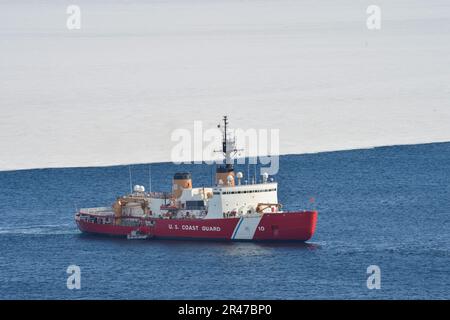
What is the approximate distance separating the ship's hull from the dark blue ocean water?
3.61 ft

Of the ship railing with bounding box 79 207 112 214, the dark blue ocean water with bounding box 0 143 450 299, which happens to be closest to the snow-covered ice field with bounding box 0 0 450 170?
the dark blue ocean water with bounding box 0 143 450 299

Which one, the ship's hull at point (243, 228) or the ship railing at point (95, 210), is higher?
the ship railing at point (95, 210)

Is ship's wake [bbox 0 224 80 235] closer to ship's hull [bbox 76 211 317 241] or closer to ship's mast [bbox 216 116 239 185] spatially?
ship's hull [bbox 76 211 317 241]

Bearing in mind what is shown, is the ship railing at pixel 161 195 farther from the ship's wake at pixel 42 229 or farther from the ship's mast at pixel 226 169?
the ship's wake at pixel 42 229

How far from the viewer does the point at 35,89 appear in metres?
176

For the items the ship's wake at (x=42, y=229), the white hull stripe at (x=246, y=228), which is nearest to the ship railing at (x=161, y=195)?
the ship's wake at (x=42, y=229)

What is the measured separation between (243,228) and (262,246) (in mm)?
2057

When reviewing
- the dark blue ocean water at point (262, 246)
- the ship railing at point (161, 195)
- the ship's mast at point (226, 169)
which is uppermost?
the ship's mast at point (226, 169)

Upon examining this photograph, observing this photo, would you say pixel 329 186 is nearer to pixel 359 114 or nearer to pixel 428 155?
pixel 428 155

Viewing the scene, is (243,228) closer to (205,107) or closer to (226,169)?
(226,169)

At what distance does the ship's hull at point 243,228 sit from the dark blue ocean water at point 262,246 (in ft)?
3.61

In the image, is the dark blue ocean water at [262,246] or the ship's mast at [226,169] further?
the ship's mast at [226,169]

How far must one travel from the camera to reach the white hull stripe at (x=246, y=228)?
310 ft

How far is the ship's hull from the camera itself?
307 feet
